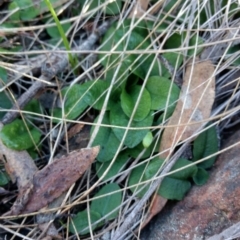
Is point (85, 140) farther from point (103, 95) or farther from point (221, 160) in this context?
point (221, 160)

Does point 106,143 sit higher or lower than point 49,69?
lower

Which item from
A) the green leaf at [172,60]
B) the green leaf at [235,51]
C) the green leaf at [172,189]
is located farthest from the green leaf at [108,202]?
the green leaf at [235,51]

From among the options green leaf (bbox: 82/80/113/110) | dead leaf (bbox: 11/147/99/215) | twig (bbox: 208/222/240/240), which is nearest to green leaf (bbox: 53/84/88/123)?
green leaf (bbox: 82/80/113/110)

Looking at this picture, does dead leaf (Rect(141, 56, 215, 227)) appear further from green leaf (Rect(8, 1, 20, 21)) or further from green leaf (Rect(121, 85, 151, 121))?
green leaf (Rect(8, 1, 20, 21))

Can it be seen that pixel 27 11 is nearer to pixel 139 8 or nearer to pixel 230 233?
pixel 139 8

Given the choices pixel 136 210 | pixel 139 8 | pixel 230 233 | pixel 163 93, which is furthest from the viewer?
pixel 139 8

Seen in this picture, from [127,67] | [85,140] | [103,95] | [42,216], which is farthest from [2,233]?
[127,67]

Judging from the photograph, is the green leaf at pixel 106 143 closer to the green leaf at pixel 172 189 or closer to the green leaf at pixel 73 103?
the green leaf at pixel 73 103

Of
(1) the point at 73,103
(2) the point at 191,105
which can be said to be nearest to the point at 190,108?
(2) the point at 191,105
